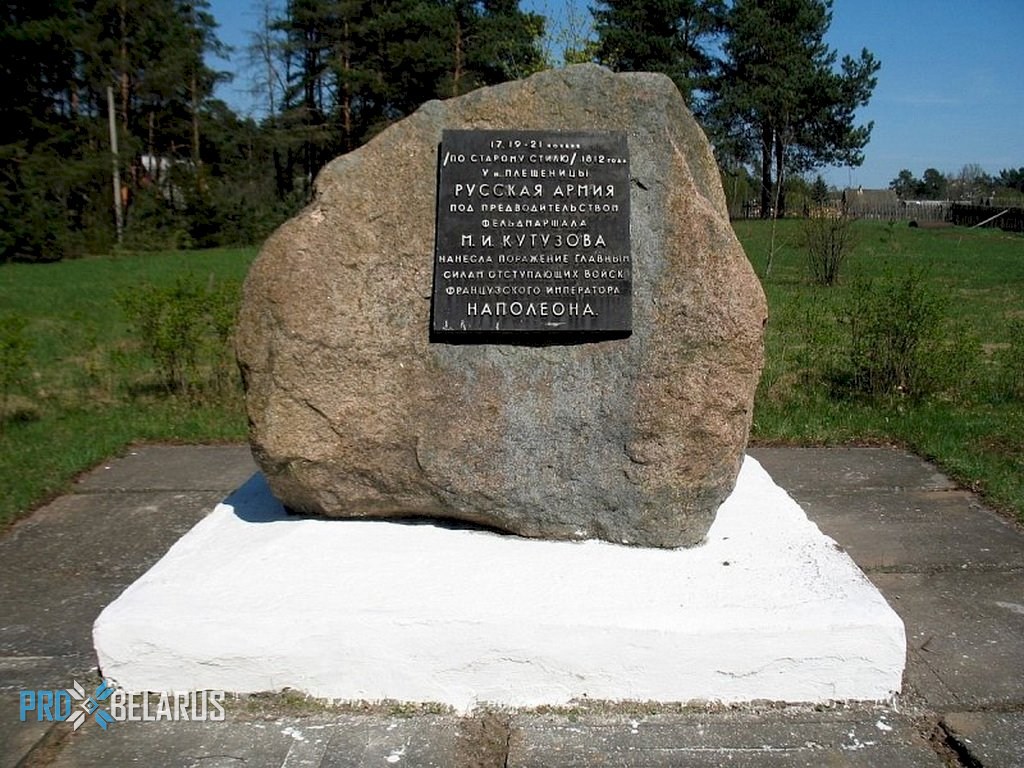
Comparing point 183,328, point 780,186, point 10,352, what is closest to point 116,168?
point 780,186

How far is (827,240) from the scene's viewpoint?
1466 cm

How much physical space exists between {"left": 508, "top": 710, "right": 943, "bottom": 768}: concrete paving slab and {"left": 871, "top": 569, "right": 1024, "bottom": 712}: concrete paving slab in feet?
0.93

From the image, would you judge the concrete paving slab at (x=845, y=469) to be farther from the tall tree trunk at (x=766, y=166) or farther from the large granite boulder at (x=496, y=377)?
the tall tree trunk at (x=766, y=166)

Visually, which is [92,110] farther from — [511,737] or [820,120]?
[511,737]

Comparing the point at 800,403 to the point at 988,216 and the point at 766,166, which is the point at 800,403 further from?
the point at 988,216

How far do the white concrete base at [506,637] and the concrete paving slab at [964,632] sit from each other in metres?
0.27

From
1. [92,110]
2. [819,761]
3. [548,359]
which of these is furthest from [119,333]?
[92,110]

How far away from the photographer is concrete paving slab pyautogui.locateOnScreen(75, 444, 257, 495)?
5.57 meters

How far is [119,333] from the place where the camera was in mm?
10992

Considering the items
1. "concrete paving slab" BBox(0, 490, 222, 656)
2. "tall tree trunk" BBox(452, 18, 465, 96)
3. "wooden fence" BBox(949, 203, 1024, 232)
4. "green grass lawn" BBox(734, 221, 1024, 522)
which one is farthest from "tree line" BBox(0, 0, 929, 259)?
"concrete paving slab" BBox(0, 490, 222, 656)

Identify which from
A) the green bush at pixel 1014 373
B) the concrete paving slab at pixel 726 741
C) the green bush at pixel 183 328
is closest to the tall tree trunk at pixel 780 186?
the green bush at pixel 1014 373

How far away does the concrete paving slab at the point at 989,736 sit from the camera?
9.02 feet

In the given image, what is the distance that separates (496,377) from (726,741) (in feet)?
5.13

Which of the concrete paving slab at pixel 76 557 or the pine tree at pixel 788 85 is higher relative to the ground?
the pine tree at pixel 788 85
